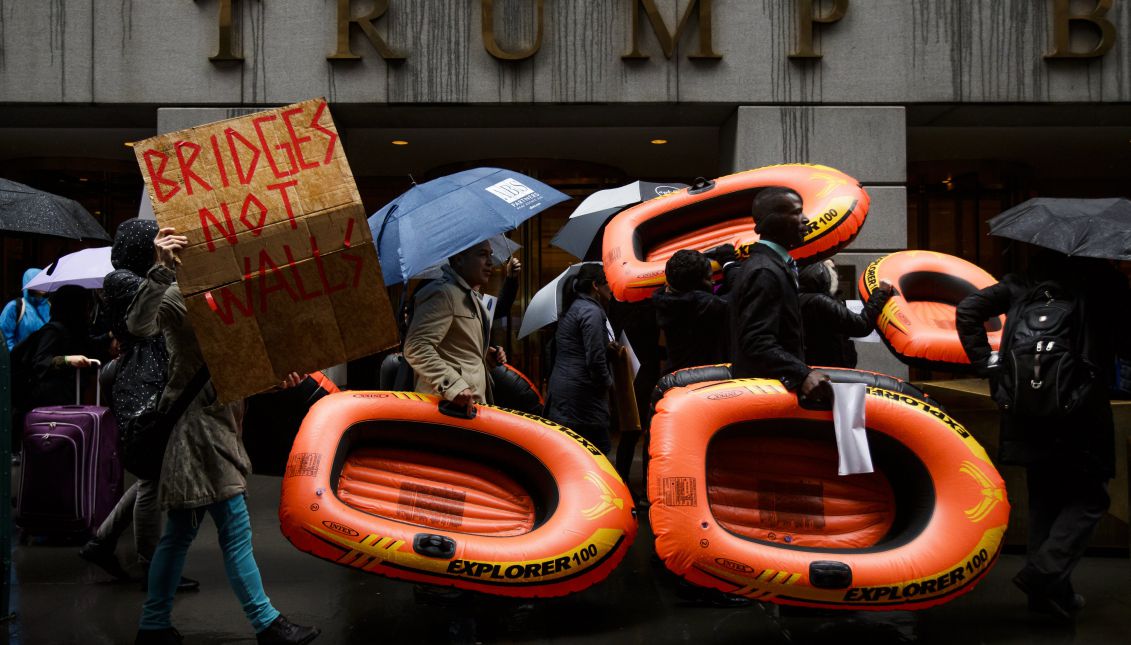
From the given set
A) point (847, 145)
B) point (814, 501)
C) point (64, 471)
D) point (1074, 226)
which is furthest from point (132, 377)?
point (847, 145)

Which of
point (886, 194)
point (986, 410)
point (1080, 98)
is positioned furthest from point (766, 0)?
point (986, 410)

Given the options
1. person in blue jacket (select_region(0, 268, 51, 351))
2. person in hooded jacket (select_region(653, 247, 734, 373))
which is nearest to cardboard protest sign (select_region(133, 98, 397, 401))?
person in hooded jacket (select_region(653, 247, 734, 373))

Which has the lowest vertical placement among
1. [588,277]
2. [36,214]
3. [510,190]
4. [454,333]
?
[454,333]

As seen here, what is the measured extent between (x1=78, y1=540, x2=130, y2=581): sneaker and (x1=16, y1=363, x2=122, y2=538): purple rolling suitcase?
0.88m

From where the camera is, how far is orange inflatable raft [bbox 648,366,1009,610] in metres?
4.01

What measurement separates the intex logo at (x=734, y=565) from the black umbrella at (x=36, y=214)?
144 inches

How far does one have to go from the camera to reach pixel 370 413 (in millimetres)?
4832

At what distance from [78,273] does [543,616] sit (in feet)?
15.2

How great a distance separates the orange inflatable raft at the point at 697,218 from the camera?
20.0 ft

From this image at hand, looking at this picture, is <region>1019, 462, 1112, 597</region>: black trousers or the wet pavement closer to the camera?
the wet pavement

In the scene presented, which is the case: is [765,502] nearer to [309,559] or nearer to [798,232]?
[798,232]

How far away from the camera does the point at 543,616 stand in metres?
4.75

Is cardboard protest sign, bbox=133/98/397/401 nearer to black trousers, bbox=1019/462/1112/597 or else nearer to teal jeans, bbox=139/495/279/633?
teal jeans, bbox=139/495/279/633

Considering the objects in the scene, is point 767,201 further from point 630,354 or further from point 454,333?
point 630,354
